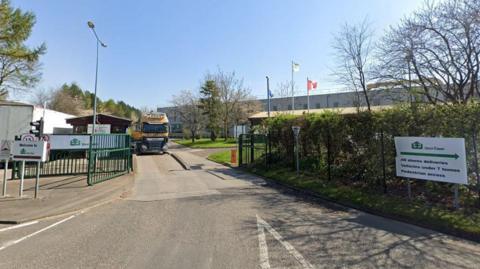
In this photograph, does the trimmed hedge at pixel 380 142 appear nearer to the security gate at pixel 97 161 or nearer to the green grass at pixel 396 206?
the green grass at pixel 396 206

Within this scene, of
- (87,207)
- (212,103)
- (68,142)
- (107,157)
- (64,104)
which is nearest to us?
(87,207)

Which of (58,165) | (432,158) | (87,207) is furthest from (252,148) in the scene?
(432,158)

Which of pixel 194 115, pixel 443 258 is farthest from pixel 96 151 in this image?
pixel 194 115

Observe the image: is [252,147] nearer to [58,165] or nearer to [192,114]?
[58,165]

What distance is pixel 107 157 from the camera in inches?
549

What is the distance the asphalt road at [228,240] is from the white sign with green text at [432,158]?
2.01 meters

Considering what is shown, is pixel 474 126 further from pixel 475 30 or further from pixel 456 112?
pixel 475 30

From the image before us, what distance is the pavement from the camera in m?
7.53

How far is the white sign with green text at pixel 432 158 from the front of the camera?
7109mm

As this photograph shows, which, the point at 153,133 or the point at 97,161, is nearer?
the point at 97,161

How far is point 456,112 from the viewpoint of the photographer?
7.73 meters

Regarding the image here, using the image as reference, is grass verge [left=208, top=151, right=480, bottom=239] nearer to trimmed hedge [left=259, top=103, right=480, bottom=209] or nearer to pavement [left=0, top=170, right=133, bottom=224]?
trimmed hedge [left=259, top=103, right=480, bottom=209]

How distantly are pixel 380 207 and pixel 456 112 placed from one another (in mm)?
3273

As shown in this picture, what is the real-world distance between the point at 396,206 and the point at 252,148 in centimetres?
1181
